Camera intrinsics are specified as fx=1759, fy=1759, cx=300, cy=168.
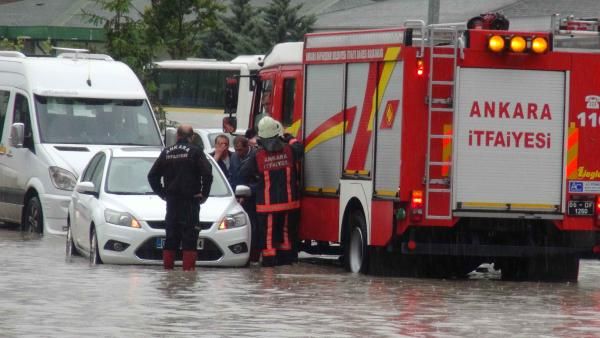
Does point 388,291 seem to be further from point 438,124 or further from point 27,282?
point 27,282

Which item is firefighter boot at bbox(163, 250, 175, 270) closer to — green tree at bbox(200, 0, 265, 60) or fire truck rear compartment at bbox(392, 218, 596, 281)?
fire truck rear compartment at bbox(392, 218, 596, 281)

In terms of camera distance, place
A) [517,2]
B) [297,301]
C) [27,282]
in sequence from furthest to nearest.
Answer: [517,2], [27,282], [297,301]

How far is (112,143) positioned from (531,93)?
865 centimetres

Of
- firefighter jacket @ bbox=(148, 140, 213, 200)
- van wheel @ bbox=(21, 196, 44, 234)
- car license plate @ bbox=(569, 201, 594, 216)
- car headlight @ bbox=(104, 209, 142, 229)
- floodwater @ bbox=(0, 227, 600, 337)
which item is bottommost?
floodwater @ bbox=(0, 227, 600, 337)

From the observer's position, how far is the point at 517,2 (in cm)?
6203

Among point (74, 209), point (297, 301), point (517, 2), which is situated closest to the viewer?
point (297, 301)

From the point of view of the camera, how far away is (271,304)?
14773 mm

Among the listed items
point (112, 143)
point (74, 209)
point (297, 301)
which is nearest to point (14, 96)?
point (112, 143)

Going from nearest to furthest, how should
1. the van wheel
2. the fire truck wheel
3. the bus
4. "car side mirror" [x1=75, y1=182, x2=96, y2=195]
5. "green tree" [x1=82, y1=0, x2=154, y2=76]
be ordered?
the fire truck wheel < "car side mirror" [x1=75, y1=182, x2=96, y2=195] < the van wheel < "green tree" [x1=82, y1=0, x2=154, y2=76] < the bus

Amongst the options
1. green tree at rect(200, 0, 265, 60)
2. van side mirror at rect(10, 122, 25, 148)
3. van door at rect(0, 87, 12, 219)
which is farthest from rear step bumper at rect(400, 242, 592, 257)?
green tree at rect(200, 0, 265, 60)

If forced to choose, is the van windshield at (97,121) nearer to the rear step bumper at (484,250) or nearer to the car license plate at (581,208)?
the rear step bumper at (484,250)

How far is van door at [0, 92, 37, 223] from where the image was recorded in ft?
81.7

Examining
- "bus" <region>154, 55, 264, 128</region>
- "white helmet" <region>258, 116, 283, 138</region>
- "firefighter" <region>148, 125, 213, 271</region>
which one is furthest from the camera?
"bus" <region>154, 55, 264, 128</region>

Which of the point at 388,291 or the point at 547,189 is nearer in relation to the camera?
the point at 388,291
